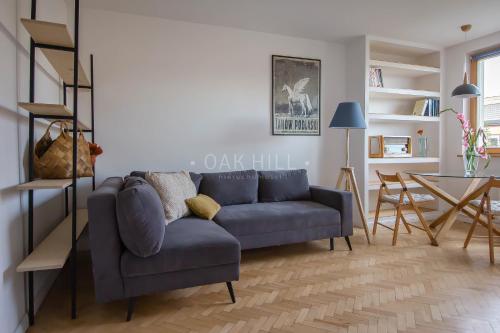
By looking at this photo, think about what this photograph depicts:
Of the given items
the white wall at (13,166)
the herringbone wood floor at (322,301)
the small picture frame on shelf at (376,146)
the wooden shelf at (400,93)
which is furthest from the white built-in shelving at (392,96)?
the white wall at (13,166)

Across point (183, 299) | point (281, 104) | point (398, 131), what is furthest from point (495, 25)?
point (183, 299)

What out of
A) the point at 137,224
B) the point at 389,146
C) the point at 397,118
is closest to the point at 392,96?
the point at 397,118

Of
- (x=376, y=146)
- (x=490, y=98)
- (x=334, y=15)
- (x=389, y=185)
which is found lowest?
(x=389, y=185)

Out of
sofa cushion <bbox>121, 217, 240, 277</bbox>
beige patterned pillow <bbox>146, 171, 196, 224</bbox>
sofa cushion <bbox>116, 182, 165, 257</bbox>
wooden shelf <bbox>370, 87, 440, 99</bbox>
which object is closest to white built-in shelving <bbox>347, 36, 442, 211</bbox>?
wooden shelf <bbox>370, 87, 440, 99</bbox>

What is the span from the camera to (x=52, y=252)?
6.08ft

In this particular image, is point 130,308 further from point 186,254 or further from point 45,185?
point 45,185

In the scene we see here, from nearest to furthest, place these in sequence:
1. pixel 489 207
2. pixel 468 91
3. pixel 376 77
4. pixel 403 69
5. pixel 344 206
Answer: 1. pixel 489 207
2. pixel 344 206
3. pixel 468 91
4. pixel 376 77
5. pixel 403 69

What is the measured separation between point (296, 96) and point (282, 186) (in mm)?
1259

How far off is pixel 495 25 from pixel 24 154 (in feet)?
16.1

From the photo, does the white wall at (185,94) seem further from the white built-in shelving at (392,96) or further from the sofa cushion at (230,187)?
the white built-in shelving at (392,96)

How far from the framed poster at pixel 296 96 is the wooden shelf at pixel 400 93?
768 millimetres

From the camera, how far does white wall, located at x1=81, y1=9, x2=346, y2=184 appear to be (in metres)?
3.24

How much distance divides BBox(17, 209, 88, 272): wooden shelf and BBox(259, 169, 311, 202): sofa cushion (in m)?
1.87

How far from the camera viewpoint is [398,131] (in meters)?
4.59
